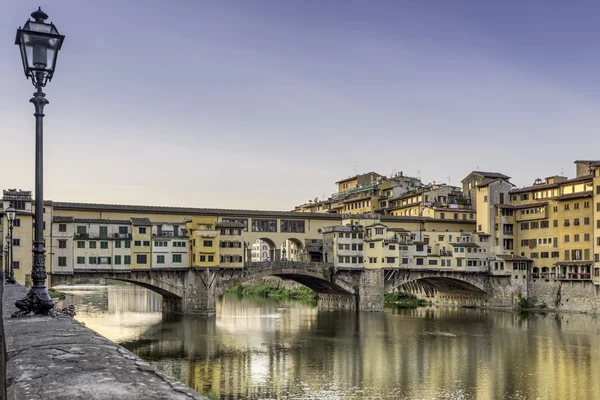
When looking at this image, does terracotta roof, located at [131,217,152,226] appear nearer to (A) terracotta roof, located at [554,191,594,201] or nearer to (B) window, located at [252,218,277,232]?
(B) window, located at [252,218,277,232]

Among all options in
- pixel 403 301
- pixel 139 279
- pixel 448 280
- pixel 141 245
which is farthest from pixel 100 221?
pixel 448 280

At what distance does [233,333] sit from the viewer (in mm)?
50938

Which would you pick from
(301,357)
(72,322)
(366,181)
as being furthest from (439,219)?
(72,322)

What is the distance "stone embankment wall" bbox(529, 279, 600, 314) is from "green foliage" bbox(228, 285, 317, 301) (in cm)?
3011

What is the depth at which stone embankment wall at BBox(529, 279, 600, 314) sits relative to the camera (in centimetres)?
6775

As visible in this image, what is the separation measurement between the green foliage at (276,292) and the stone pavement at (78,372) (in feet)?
272

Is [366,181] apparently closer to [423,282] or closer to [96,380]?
[423,282]

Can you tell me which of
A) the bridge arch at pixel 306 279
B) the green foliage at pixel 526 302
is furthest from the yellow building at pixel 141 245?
the green foliage at pixel 526 302

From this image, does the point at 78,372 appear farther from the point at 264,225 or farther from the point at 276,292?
the point at 276,292

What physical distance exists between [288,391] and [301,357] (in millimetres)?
10122

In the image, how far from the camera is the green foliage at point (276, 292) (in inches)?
3612

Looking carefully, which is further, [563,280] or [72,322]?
[563,280]

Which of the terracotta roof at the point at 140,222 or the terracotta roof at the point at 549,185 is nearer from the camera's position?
the terracotta roof at the point at 140,222

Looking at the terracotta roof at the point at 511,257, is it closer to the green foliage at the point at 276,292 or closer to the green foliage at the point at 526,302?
the green foliage at the point at 526,302
